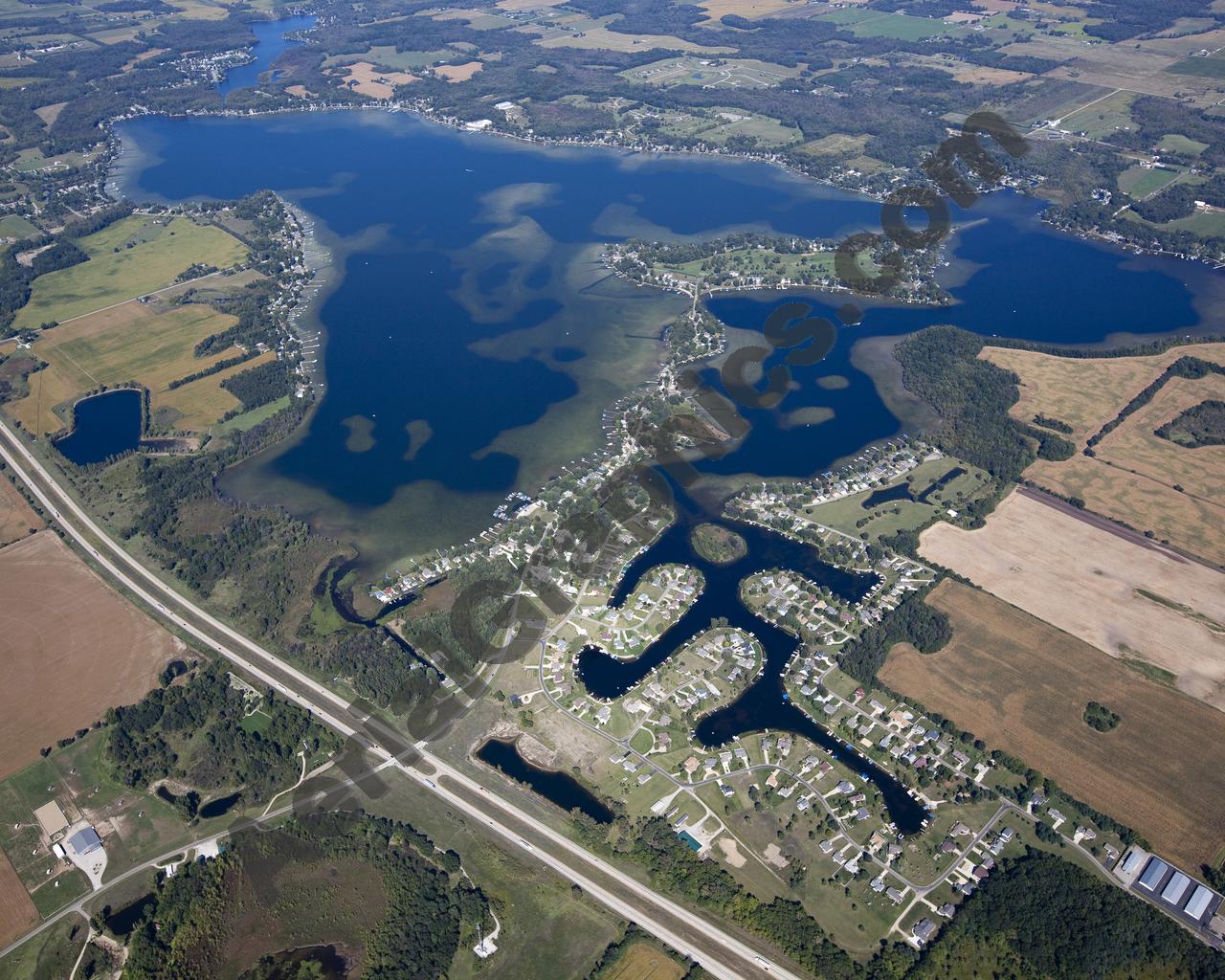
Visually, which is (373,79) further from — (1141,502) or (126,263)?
(1141,502)

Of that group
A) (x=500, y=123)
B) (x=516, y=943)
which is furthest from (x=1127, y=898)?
(x=500, y=123)

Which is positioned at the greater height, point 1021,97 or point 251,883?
point 1021,97

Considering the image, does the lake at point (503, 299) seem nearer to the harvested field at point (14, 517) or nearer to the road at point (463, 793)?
the road at point (463, 793)

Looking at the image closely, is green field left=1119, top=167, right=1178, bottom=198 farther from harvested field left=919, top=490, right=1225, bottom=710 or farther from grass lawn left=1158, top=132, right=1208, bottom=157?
harvested field left=919, top=490, right=1225, bottom=710

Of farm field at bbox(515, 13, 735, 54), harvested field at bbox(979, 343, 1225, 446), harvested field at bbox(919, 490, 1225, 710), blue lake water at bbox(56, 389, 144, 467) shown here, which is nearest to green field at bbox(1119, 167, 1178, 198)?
harvested field at bbox(979, 343, 1225, 446)

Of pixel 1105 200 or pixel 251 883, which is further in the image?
pixel 1105 200

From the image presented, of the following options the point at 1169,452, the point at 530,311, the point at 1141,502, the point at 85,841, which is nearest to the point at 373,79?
the point at 530,311

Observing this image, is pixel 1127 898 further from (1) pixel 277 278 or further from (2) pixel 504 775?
(1) pixel 277 278

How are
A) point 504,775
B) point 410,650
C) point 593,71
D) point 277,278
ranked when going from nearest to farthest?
point 504,775 → point 410,650 → point 277,278 → point 593,71
